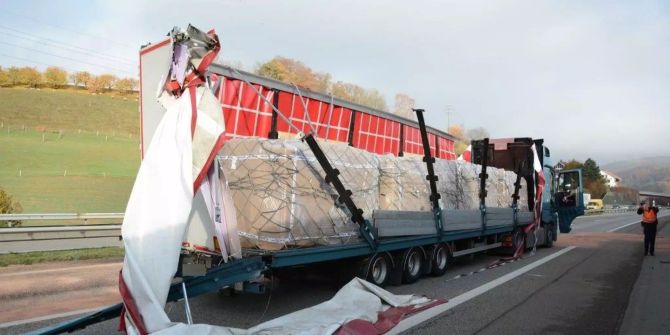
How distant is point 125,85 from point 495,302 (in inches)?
3275

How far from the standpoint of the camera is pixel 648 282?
9.82 meters

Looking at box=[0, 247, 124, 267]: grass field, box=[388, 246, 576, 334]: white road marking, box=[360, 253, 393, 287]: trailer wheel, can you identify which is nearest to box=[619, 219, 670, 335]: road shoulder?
box=[388, 246, 576, 334]: white road marking

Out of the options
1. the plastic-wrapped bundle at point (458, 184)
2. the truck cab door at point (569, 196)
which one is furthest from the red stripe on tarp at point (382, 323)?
the truck cab door at point (569, 196)

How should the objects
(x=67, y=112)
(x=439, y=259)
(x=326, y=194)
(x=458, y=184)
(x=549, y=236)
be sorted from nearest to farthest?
(x=326, y=194) < (x=439, y=259) < (x=458, y=184) < (x=549, y=236) < (x=67, y=112)

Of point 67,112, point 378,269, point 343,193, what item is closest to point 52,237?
point 378,269

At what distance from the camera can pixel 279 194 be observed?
6.51 metres

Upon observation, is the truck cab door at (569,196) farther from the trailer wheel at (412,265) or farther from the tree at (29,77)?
the tree at (29,77)

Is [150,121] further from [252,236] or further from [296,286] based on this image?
[296,286]

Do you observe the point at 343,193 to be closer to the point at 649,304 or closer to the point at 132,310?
the point at 132,310

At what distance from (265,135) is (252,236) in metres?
2.58

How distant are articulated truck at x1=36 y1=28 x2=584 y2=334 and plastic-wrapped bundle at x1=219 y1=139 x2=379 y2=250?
1cm

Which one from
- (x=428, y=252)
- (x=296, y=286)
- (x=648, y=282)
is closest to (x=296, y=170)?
(x=296, y=286)

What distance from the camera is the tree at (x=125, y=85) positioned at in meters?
80.6

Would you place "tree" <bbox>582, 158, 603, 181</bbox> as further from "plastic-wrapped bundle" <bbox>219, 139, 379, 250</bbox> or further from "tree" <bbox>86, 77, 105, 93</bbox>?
"plastic-wrapped bundle" <bbox>219, 139, 379, 250</bbox>
